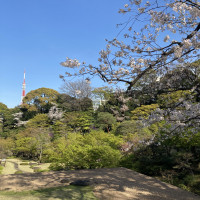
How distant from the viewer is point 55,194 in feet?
14.1

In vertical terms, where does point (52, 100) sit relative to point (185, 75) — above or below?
above

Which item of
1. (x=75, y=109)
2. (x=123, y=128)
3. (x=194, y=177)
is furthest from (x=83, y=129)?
(x=194, y=177)

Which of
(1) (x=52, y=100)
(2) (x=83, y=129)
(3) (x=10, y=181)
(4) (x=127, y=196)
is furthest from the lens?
(1) (x=52, y=100)

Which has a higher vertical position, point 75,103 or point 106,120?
point 75,103

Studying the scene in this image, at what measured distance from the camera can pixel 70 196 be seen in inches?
165

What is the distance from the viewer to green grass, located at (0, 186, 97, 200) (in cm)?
401

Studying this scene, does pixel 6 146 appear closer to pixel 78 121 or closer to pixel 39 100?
pixel 78 121

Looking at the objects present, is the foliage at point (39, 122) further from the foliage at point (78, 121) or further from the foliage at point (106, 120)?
the foliage at point (106, 120)

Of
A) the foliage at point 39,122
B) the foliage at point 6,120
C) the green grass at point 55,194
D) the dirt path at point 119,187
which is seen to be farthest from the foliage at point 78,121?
the green grass at point 55,194

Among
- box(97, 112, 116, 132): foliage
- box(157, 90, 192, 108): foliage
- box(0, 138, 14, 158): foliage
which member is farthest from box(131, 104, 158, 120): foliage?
box(0, 138, 14, 158): foliage

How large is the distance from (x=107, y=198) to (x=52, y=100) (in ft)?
86.1

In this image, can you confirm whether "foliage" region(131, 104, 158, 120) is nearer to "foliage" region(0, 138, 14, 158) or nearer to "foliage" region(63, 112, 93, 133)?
"foliage" region(63, 112, 93, 133)

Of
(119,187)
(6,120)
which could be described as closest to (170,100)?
(119,187)

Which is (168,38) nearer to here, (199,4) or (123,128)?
(199,4)
